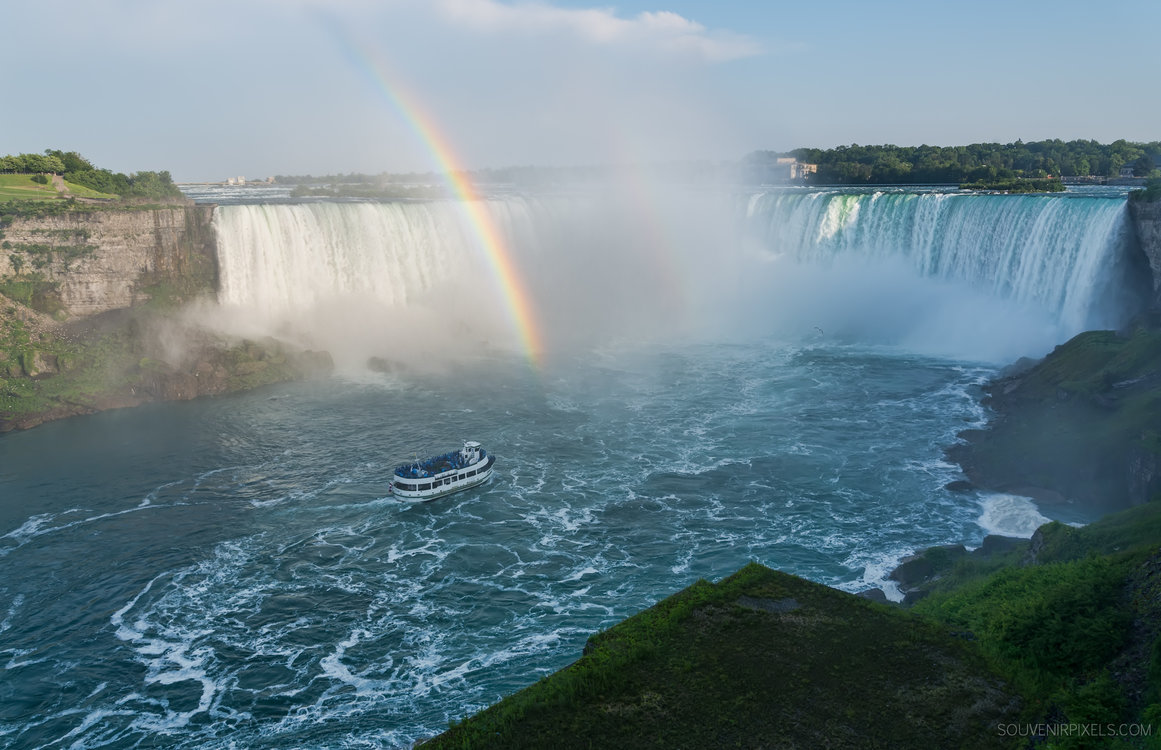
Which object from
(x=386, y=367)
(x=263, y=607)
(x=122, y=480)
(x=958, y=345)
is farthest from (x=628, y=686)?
(x=958, y=345)

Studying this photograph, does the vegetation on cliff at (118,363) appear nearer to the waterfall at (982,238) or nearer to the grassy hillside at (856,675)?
the grassy hillside at (856,675)

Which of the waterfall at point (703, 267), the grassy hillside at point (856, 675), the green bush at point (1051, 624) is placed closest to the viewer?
the grassy hillside at point (856, 675)

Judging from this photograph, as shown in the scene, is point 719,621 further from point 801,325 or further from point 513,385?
point 801,325

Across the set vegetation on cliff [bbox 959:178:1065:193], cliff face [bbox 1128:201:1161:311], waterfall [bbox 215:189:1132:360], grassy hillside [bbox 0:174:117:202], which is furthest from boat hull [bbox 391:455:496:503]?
vegetation on cliff [bbox 959:178:1065:193]

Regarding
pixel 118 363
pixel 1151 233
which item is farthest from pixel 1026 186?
pixel 118 363

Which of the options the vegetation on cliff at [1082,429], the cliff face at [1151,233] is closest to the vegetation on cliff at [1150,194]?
the cliff face at [1151,233]

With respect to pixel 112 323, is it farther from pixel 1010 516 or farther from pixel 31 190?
pixel 1010 516
